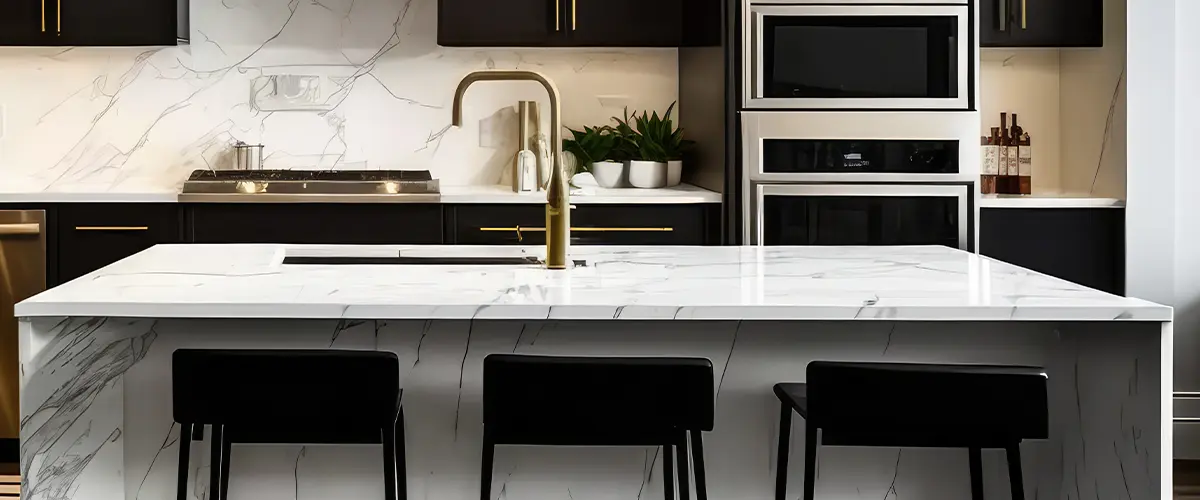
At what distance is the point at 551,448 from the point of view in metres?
2.13

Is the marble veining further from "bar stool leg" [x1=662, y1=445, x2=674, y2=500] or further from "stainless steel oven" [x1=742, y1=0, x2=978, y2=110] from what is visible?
"stainless steel oven" [x1=742, y1=0, x2=978, y2=110]

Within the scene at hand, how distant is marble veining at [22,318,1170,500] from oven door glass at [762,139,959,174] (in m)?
1.54

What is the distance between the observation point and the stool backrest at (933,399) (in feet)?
5.93

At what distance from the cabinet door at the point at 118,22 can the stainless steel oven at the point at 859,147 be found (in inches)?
80.7

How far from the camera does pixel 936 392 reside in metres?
1.82

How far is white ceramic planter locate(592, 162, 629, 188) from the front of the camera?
4117 mm

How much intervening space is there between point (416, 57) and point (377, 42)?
6.2 inches

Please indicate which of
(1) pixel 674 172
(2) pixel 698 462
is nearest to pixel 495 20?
(1) pixel 674 172

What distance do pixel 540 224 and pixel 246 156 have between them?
1215mm

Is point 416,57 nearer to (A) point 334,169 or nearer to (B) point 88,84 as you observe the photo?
(A) point 334,169

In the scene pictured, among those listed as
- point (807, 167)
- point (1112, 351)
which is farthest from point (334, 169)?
point (1112, 351)

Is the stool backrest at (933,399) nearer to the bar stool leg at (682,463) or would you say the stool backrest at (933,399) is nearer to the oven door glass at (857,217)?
the bar stool leg at (682,463)

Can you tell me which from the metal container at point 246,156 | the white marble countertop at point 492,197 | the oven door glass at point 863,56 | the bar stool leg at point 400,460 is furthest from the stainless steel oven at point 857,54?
the bar stool leg at point 400,460

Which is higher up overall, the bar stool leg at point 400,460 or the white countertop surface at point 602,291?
the white countertop surface at point 602,291
